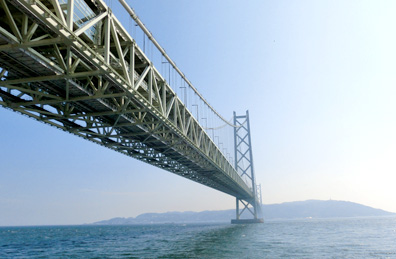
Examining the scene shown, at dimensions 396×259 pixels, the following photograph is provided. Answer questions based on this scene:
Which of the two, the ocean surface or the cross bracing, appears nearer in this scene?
the cross bracing

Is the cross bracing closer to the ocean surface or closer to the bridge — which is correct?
the bridge

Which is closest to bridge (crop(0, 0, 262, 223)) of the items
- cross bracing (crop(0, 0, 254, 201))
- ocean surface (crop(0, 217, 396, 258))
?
cross bracing (crop(0, 0, 254, 201))

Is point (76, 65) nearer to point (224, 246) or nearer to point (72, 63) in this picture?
point (72, 63)

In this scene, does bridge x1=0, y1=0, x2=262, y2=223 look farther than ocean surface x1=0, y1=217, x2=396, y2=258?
No

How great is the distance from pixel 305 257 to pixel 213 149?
23.1 meters

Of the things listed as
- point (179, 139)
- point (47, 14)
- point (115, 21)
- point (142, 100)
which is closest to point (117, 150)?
point (179, 139)

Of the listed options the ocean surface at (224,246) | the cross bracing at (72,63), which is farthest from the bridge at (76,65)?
the ocean surface at (224,246)

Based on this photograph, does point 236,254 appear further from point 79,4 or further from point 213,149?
point 213,149

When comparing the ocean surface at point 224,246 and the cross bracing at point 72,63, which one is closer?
the cross bracing at point 72,63

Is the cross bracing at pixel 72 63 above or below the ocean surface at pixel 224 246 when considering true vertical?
above

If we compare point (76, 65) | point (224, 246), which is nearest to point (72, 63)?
point (76, 65)

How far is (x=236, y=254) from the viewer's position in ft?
67.2

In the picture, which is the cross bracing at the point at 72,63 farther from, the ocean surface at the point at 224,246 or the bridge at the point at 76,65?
the ocean surface at the point at 224,246

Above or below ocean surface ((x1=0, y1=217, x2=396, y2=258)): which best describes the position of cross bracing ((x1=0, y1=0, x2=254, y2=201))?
above
